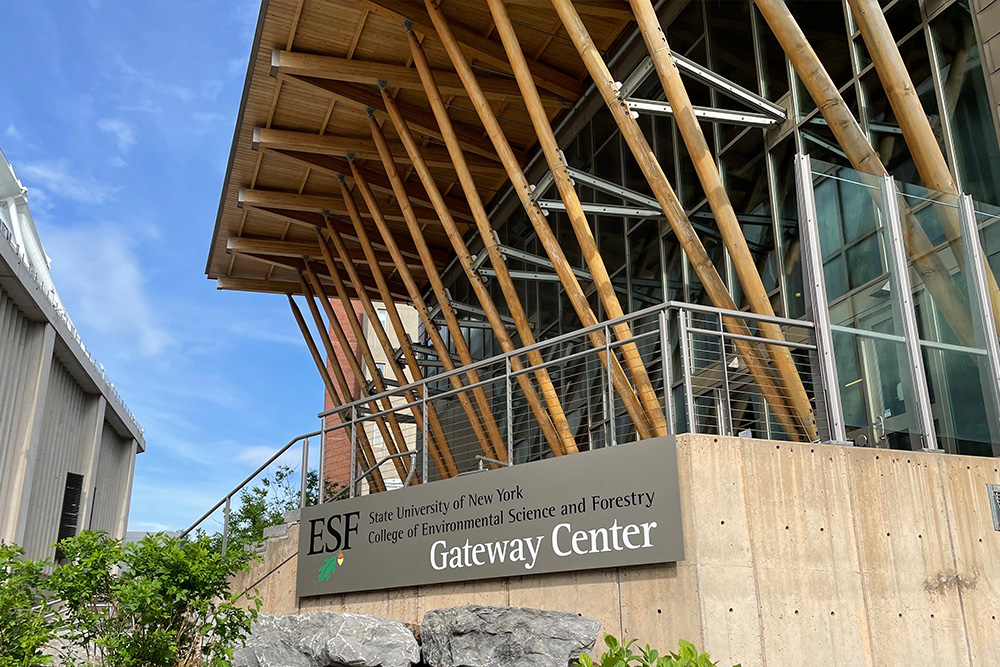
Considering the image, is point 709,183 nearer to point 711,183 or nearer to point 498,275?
point 711,183

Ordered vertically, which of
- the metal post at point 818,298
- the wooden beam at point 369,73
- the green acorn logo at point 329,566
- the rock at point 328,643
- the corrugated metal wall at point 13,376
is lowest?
the rock at point 328,643

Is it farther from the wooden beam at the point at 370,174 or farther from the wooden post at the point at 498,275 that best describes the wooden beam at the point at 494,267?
the wooden beam at the point at 370,174

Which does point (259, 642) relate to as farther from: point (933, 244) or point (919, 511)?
point (933, 244)

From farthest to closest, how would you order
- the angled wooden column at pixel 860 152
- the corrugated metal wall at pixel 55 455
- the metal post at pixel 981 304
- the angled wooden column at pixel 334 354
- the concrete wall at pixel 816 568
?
the angled wooden column at pixel 334 354
the corrugated metal wall at pixel 55 455
the angled wooden column at pixel 860 152
the metal post at pixel 981 304
the concrete wall at pixel 816 568

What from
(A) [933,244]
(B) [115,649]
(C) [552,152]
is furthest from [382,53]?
(B) [115,649]

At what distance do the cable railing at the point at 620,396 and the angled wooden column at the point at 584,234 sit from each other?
0.22ft

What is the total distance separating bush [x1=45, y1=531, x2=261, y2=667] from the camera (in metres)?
7.53

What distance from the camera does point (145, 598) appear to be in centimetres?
745

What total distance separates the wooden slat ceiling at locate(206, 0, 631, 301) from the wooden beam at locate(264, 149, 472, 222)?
0.09 ft

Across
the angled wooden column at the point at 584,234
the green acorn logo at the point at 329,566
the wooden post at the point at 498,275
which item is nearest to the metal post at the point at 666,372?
the angled wooden column at the point at 584,234

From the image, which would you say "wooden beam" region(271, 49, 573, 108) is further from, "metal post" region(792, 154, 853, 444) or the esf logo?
"metal post" region(792, 154, 853, 444)

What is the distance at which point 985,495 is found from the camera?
8383 mm

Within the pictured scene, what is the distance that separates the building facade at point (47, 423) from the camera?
1703 cm

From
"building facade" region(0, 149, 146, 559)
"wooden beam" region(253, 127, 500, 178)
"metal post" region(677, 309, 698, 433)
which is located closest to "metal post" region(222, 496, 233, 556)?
"building facade" region(0, 149, 146, 559)
